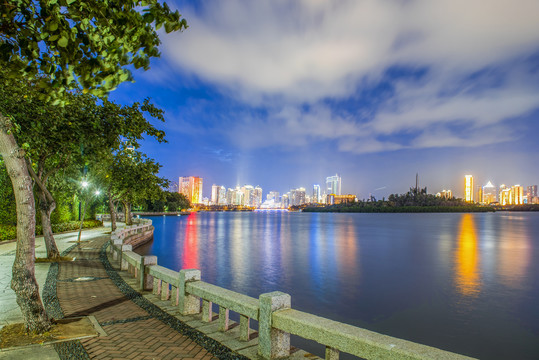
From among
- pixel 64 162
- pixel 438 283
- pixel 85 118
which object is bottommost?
pixel 438 283

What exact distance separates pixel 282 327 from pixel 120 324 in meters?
3.98

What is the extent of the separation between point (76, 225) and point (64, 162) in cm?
2417

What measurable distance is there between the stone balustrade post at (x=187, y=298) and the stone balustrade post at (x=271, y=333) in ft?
8.42

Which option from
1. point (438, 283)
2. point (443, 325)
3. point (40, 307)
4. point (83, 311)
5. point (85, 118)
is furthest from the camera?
point (438, 283)

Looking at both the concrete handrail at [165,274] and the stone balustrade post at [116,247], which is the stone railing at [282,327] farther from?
the stone balustrade post at [116,247]

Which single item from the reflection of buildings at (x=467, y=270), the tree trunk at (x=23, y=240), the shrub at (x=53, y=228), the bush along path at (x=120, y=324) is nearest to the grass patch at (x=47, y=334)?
the tree trunk at (x=23, y=240)

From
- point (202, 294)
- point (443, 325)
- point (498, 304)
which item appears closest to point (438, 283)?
point (498, 304)

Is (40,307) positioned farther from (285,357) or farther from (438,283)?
(438,283)

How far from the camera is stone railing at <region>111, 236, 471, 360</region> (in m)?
4.03

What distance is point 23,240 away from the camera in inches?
242

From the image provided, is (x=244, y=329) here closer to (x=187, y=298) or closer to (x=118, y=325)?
(x=187, y=298)

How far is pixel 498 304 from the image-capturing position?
703 inches

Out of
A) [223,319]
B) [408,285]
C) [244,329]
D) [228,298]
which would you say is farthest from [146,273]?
[408,285]

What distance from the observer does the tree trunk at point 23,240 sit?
595cm
